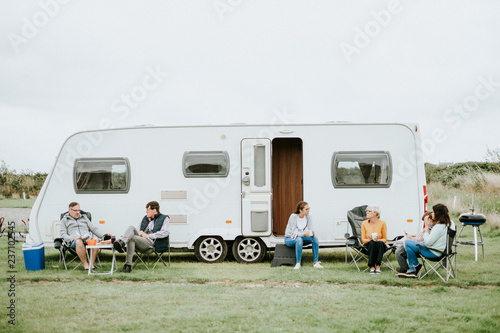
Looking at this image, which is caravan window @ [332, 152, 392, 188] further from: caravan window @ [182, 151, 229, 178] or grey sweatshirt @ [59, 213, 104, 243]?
grey sweatshirt @ [59, 213, 104, 243]

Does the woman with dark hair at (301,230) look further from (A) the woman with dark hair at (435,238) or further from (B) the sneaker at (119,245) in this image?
(B) the sneaker at (119,245)

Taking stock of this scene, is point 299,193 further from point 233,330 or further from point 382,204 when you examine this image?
point 233,330

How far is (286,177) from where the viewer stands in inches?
352

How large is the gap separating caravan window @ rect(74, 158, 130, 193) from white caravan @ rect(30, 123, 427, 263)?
0.05 ft

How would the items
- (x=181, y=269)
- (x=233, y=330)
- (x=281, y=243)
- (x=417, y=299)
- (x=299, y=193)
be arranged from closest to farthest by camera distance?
(x=233, y=330), (x=417, y=299), (x=181, y=269), (x=281, y=243), (x=299, y=193)

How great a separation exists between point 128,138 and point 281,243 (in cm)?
302

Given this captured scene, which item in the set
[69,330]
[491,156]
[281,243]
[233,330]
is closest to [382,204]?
[281,243]

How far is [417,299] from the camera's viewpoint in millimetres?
5449

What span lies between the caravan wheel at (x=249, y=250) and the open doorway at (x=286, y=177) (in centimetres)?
76

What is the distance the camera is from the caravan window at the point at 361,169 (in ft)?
26.6

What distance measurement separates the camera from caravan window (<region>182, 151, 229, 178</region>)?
821cm

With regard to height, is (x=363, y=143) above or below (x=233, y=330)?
above

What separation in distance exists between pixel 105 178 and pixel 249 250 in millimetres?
2619

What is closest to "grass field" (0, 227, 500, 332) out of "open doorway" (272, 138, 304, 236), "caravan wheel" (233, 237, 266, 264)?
"caravan wheel" (233, 237, 266, 264)
